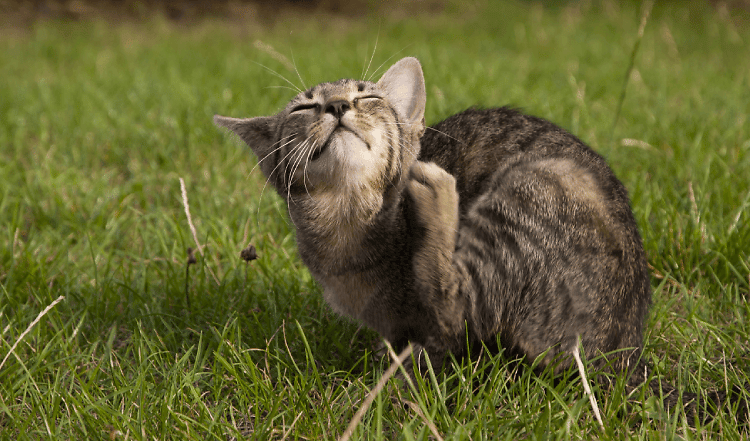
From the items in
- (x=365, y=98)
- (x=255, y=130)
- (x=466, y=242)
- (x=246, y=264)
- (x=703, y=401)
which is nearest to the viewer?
(x=703, y=401)

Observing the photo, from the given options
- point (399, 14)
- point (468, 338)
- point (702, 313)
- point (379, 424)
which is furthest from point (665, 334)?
point (399, 14)

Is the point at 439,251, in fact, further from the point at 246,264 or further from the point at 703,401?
the point at 246,264

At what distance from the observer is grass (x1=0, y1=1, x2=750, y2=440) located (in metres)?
2.13

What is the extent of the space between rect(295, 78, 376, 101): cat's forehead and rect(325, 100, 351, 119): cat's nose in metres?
0.16

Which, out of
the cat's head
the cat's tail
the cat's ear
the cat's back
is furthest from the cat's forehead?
the cat's tail

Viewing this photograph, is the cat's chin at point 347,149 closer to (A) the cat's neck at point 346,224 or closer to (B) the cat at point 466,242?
(B) the cat at point 466,242

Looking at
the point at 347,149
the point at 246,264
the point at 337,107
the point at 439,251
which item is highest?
the point at 337,107

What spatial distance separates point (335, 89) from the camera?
259 centimetres

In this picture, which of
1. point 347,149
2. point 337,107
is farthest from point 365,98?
point 347,149

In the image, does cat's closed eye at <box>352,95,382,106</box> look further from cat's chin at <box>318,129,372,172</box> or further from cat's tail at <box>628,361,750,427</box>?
cat's tail at <box>628,361,750,427</box>

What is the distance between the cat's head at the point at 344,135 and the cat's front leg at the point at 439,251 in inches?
8.9

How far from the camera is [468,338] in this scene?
2348 mm

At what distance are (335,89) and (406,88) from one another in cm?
40

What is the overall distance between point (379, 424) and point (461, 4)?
40.8 ft
